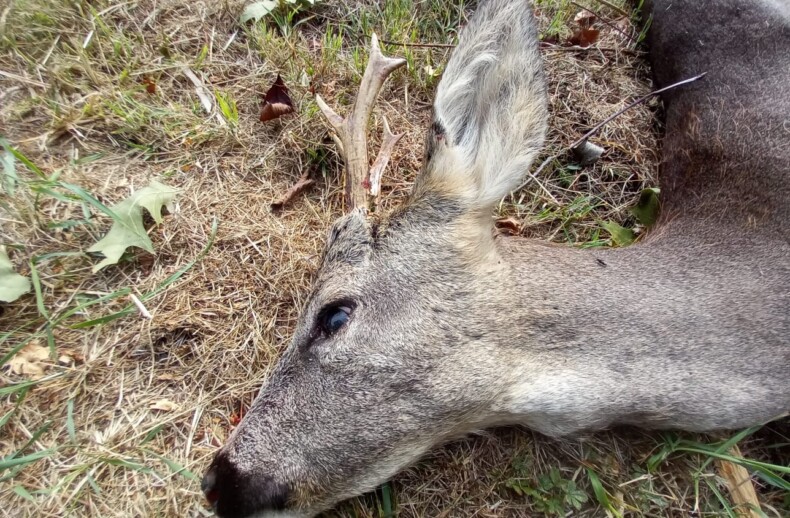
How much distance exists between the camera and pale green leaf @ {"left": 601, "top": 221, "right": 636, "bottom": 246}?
2.97m

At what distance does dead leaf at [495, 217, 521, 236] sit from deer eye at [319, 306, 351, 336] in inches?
46.8

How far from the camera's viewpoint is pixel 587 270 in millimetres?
2297

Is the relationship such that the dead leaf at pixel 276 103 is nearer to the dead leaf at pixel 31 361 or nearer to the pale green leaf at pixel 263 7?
the pale green leaf at pixel 263 7

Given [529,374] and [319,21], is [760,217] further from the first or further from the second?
[319,21]

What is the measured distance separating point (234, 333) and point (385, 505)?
3.45 feet

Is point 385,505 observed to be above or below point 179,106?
below

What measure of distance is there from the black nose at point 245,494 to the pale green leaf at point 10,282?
4.58 ft

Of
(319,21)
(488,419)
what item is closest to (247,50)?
(319,21)

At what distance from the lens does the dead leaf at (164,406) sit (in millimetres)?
2547

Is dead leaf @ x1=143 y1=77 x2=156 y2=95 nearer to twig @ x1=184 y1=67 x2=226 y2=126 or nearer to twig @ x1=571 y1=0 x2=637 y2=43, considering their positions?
twig @ x1=184 y1=67 x2=226 y2=126

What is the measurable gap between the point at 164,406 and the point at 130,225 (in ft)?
2.95

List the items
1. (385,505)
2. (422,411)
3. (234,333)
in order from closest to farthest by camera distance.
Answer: (422,411)
(385,505)
(234,333)

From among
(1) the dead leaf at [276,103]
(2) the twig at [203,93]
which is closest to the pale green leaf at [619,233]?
(1) the dead leaf at [276,103]

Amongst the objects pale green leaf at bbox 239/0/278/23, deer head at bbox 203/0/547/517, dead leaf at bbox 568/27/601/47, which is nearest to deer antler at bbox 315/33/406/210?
deer head at bbox 203/0/547/517
